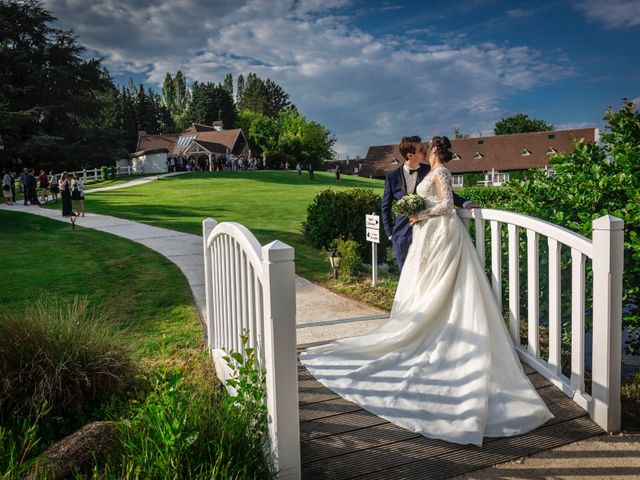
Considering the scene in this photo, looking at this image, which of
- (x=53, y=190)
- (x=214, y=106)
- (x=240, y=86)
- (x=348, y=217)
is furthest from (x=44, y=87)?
(x=240, y=86)

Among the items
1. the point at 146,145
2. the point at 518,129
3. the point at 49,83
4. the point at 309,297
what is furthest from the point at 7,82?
the point at 518,129

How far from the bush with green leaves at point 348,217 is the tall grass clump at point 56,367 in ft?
29.1

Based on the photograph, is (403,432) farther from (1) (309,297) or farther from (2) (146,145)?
(2) (146,145)

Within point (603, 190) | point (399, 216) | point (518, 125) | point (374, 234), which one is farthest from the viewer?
point (518, 125)

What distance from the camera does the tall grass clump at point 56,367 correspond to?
139 inches

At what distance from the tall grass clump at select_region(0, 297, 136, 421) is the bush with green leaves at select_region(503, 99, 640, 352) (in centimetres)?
414

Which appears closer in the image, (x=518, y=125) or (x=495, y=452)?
(x=495, y=452)

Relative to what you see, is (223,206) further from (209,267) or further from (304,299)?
(209,267)

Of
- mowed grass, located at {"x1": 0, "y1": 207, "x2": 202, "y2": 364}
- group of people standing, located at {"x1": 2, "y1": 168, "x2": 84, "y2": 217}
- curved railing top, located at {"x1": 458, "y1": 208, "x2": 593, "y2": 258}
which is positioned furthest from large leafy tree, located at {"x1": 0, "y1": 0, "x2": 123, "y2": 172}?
curved railing top, located at {"x1": 458, "y1": 208, "x2": 593, "y2": 258}

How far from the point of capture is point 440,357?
402cm

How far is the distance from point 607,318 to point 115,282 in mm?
7665

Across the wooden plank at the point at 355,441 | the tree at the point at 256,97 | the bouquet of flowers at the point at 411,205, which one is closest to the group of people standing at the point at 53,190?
the bouquet of flowers at the point at 411,205

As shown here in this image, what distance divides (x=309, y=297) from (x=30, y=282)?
16.0ft

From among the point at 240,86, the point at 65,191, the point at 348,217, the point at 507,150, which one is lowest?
the point at 348,217
